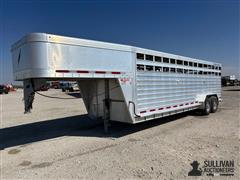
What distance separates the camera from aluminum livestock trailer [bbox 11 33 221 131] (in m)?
4.36

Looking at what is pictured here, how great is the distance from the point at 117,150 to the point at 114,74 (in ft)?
6.62

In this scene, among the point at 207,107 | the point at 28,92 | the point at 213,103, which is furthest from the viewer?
the point at 213,103

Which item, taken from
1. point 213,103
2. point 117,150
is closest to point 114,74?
point 117,150

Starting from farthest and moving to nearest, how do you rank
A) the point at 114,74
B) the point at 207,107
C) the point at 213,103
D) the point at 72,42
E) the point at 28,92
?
the point at 213,103 < the point at 207,107 < the point at 114,74 < the point at 28,92 < the point at 72,42

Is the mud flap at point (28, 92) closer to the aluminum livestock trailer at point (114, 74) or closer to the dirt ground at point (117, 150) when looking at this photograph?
the aluminum livestock trailer at point (114, 74)

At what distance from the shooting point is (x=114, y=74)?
5480 mm

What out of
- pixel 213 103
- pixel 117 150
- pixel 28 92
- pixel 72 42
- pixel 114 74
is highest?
pixel 72 42

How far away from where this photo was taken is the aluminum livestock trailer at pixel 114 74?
14.3ft

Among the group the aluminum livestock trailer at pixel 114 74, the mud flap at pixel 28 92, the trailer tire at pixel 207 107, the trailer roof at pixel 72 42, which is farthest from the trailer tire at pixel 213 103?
the mud flap at pixel 28 92

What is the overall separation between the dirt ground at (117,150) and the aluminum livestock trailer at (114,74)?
74 cm

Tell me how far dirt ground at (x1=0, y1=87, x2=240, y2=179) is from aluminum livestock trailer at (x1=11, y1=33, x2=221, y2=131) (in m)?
0.74

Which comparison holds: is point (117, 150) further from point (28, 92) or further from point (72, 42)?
point (72, 42)

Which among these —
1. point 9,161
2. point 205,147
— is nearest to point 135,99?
point 205,147

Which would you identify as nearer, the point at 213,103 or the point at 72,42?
the point at 72,42
